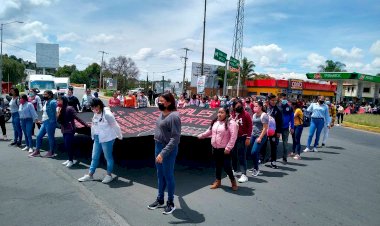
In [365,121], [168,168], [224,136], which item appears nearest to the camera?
[168,168]

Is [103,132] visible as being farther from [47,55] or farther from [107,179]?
[47,55]

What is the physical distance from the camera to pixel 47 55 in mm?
56969

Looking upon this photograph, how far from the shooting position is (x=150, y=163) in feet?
25.6

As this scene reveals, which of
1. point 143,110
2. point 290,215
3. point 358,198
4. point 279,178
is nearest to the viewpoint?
point 290,215

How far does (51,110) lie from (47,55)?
2196 inches

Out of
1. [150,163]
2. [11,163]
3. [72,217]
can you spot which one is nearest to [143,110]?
[150,163]

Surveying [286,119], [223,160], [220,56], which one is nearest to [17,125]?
[223,160]

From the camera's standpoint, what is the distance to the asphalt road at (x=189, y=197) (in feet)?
14.6

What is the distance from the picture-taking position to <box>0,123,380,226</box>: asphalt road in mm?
4449

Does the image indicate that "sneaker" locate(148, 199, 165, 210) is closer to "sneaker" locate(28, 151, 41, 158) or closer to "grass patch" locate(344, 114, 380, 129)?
"sneaker" locate(28, 151, 41, 158)

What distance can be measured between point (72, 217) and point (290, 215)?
336 centimetres

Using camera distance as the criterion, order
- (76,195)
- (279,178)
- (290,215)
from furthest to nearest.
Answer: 1. (279,178)
2. (76,195)
3. (290,215)

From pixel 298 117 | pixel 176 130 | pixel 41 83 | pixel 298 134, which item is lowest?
pixel 298 134

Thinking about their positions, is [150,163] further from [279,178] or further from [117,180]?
[279,178]
